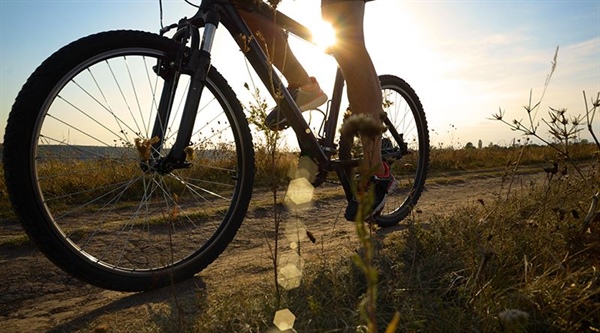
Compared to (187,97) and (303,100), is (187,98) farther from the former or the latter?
(303,100)

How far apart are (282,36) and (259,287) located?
1671 mm

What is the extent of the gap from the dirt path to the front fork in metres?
0.60

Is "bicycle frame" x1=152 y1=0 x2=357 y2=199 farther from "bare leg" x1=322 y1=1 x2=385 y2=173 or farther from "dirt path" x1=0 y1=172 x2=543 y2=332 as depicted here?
"dirt path" x1=0 y1=172 x2=543 y2=332

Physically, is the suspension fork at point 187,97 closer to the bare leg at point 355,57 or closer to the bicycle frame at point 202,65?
the bicycle frame at point 202,65

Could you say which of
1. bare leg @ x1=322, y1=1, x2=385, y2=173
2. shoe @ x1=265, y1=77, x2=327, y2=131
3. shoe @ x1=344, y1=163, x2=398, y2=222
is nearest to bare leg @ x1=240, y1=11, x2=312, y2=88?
shoe @ x1=265, y1=77, x2=327, y2=131

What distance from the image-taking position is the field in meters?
1.27

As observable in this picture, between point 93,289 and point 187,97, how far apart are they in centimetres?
103

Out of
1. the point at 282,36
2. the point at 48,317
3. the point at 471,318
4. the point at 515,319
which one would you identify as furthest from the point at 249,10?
the point at 515,319

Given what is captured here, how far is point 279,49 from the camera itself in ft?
9.43

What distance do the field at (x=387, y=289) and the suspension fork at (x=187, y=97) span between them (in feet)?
2.00

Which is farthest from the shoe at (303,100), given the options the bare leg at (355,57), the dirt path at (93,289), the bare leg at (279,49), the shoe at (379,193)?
the dirt path at (93,289)

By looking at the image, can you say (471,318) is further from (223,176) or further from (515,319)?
(223,176)

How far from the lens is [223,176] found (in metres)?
5.22

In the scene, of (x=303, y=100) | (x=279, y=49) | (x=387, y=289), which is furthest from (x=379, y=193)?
(x=387, y=289)
